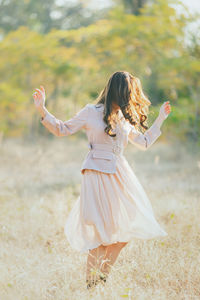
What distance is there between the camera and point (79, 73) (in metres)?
14.6

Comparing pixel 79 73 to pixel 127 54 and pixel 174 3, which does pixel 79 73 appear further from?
pixel 174 3

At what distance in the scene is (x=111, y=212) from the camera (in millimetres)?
2842

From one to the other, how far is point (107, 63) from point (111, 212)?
34.8 ft

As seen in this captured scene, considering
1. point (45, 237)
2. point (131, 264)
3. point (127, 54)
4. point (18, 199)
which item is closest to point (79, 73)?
point (127, 54)

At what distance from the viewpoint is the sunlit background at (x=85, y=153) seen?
3043 millimetres

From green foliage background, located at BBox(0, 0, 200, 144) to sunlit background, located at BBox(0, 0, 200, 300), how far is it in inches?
1.5

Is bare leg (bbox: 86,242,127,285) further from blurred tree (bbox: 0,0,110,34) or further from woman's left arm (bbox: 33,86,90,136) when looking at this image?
blurred tree (bbox: 0,0,110,34)

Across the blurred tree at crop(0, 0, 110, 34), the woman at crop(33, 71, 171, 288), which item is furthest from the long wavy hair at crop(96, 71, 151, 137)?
the blurred tree at crop(0, 0, 110, 34)

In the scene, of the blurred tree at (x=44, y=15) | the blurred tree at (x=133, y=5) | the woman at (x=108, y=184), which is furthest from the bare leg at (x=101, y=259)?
the blurred tree at (x=44, y=15)

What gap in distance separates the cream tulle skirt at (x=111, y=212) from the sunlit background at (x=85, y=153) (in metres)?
0.29

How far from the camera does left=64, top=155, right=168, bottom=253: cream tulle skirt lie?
2.83 metres

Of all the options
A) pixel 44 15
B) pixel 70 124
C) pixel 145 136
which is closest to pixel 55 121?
pixel 70 124

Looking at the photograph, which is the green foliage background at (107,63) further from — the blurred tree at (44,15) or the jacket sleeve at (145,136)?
the jacket sleeve at (145,136)

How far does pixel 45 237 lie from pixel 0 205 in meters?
1.27
